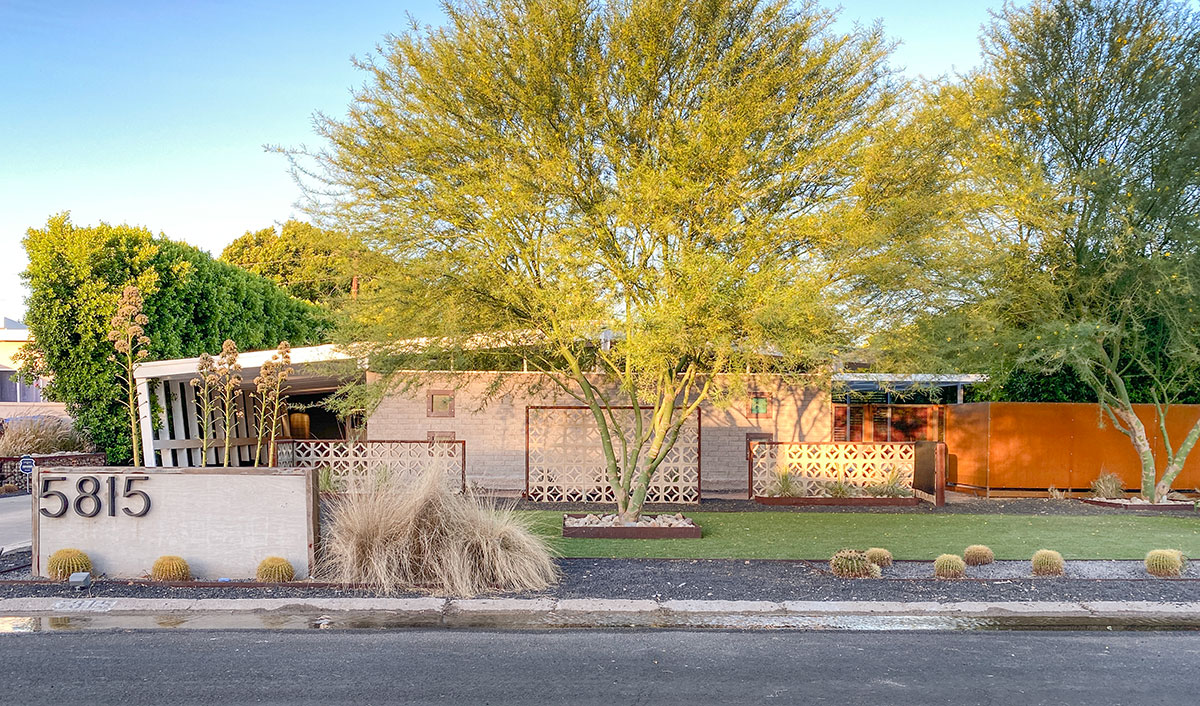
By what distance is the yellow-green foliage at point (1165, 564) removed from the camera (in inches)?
380

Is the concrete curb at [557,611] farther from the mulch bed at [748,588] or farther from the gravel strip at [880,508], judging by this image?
the gravel strip at [880,508]

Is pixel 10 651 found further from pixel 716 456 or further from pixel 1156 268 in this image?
pixel 1156 268

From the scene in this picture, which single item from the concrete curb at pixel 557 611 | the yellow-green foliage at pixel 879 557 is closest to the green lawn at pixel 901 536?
the yellow-green foliage at pixel 879 557

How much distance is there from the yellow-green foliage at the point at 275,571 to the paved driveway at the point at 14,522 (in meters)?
4.26

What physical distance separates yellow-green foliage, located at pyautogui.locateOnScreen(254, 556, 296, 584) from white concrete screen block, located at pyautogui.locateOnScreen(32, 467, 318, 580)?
0.21 metres

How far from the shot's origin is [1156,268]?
48.8 feet

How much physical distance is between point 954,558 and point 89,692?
7.87m

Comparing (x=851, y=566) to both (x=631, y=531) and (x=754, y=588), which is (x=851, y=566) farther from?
(x=631, y=531)

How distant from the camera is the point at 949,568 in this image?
9328 mm

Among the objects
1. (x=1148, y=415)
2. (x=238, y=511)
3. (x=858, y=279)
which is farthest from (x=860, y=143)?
→ (x=1148, y=415)

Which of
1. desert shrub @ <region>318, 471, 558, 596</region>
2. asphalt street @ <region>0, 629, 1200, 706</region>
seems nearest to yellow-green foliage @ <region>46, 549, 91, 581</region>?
asphalt street @ <region>0, 629, 1200, 706</region>

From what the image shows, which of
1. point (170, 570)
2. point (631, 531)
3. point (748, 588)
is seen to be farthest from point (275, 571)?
point (631, 531)

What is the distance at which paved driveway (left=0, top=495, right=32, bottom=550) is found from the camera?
11.5 m

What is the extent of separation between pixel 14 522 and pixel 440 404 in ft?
24.0
